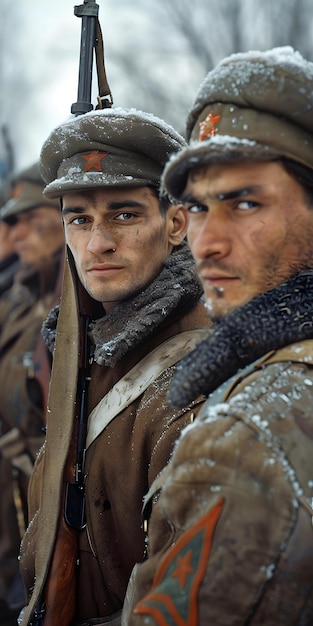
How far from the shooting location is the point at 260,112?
2.03m

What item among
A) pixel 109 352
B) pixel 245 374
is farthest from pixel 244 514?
pixel 109 352

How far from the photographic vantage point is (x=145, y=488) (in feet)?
9.56

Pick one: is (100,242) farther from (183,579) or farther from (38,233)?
(38,233)

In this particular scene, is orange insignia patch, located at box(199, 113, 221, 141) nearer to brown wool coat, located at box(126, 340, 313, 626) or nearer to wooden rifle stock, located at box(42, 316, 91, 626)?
brown wool coat, located at box(126, 340, 313, 626)

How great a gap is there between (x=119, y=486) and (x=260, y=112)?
4.95 ft

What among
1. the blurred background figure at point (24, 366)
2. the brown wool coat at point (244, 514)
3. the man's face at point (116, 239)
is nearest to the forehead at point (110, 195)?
the man's face at point (116, 239)

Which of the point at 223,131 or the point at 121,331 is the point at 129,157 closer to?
the point at 121,331

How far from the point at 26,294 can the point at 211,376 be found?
6.33 m

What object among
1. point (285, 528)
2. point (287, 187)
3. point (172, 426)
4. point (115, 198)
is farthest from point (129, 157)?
point (285, 528)

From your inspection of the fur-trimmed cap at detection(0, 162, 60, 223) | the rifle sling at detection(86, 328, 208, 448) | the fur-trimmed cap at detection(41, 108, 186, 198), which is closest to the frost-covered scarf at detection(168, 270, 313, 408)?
the rifle sling at detection(86, 328, 208, 448)

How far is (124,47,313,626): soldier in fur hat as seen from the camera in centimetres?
169

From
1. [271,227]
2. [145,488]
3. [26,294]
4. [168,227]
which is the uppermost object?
[271,227]

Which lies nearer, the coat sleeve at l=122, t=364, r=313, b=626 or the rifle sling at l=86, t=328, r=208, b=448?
the coat sleeve at l=122, t=364, r=313, b=626

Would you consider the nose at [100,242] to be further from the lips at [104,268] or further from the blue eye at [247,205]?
the blue eye at [247,205]
